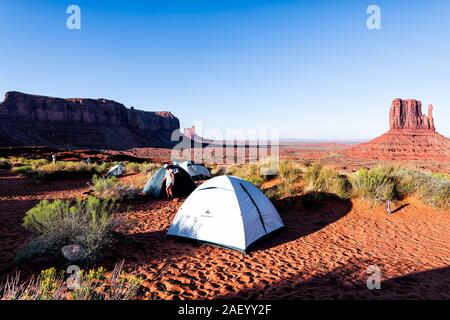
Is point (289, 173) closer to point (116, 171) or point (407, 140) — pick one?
point (116, 171)

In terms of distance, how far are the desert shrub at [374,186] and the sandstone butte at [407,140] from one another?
61112mm

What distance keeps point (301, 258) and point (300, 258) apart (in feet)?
0.08

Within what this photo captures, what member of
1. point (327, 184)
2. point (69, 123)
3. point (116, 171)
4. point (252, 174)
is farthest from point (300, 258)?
point (69, 123)

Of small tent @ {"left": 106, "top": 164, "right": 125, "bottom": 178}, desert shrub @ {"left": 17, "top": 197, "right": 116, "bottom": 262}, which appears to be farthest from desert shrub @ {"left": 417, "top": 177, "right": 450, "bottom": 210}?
small tent @ {"left": 106, "top": 164, "right": 125, "bottom": 178}

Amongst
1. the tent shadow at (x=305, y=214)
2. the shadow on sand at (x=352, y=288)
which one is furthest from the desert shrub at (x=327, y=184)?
the shadow on sand at (x=352, y=288)

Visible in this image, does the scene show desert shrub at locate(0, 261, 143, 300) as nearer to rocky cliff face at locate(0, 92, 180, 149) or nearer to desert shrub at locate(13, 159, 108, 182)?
desert shrub at locate(13, 159, 108, 182)

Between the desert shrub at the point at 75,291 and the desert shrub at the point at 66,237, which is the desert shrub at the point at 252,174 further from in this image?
the desert shrub at the point at 75,291

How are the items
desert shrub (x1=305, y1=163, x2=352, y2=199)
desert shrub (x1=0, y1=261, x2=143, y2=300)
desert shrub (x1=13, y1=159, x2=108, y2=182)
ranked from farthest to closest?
desert shrub (x1=13, y1=159, x2=108, y2=182)
desert shrub (x1=305, y1=163, x2=352, y2=199)
desert shrub (x1=0, y1=261, x2=143, y2=300)

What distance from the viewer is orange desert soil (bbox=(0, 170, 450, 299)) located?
4.09 m

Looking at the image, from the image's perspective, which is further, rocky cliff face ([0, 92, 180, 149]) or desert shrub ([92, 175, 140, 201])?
rocky cliff face ([0, 92, 180, 149])

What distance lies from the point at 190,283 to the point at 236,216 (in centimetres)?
191

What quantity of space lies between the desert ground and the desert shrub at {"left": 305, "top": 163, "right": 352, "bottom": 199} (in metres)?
1.10

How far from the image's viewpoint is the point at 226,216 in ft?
19.0
